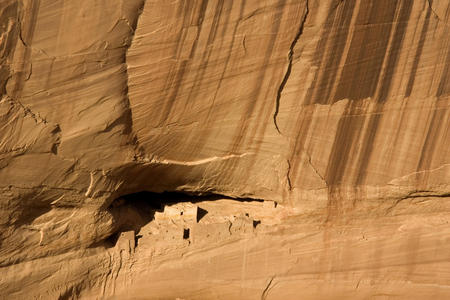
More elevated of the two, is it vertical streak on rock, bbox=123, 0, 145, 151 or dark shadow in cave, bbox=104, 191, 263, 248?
vertical streak on rock, bbox=123, 0, 145, 151

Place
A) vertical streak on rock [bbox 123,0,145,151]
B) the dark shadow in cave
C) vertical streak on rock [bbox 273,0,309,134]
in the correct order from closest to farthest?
vertical streak on rock [bbox 123,0,145,151] < vertical streak on rock [bbox 273,0,309,134] < the dark shadow in cave

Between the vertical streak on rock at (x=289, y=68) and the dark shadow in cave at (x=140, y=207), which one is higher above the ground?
the vertical streak on rock at (x=289, y=68)

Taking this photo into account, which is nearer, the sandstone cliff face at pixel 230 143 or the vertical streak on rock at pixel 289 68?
the sandstone cliff face at pixel 230 143

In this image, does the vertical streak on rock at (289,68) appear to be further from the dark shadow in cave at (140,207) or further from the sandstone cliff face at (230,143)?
the dark shadow in cave at (140,207)

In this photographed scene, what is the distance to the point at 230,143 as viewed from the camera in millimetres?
3709

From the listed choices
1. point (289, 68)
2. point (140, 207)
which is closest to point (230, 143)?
point (289, 68)

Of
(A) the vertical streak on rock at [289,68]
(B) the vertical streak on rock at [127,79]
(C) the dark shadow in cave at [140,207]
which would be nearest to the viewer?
(B) the vertical streak on rock at [127,79]

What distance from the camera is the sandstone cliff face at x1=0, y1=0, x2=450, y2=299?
3.26m

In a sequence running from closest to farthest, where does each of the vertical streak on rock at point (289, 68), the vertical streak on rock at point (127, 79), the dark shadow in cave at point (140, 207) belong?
the vertical streak on rock at point (127, 79) < the vertical streak on rock at point (289, 68) < the dark shadow in cave at point (140, 207)

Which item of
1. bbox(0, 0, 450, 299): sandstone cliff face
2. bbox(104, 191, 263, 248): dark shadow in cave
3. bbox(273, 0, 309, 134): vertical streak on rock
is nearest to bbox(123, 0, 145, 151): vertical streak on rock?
bbox(0, 0, 450, 299): sandstone cliff face

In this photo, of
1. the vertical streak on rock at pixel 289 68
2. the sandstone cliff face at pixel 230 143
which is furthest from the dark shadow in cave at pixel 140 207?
the vertical streak on rock at pixel 289 68

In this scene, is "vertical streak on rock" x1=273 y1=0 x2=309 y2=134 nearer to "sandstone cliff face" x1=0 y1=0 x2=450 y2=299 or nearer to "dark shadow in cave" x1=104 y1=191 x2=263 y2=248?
"sandstone cliff face" x1=0 y1=0 x2=450 y2=299

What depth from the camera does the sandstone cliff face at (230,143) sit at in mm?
3258

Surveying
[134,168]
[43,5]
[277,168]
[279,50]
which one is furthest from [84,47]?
[277,168]
